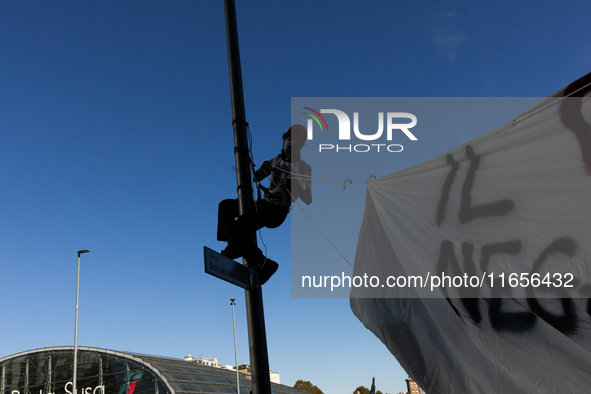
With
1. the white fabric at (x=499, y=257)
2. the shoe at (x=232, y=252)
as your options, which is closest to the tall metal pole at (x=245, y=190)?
the shoe at (x=232, y=252)

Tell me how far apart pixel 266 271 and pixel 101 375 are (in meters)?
34.5

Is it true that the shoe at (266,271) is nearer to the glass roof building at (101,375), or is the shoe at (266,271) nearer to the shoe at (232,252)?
the shoe at (232,252)

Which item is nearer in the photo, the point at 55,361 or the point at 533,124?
the point at 533,124

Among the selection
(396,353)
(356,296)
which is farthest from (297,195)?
(396,353)

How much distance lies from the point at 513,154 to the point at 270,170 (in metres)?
2.15

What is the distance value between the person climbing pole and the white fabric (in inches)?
38.4

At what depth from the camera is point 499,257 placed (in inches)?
136

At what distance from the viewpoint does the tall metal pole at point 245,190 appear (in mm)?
3344

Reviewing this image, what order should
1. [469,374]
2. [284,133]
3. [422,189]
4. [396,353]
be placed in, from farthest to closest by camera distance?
1. [284,133]
2. [422,189]
3. [396,353]
4. [469,374]

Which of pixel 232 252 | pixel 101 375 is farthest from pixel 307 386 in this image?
pixel 232 252

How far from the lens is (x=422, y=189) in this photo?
412 cm

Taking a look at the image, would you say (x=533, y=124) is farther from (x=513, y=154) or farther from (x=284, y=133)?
(x=284, y=133)

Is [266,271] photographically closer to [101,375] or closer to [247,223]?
[247,223]

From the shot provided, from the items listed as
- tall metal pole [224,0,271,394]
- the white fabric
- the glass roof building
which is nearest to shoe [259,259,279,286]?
tall metal pole [224,0,271,394]
